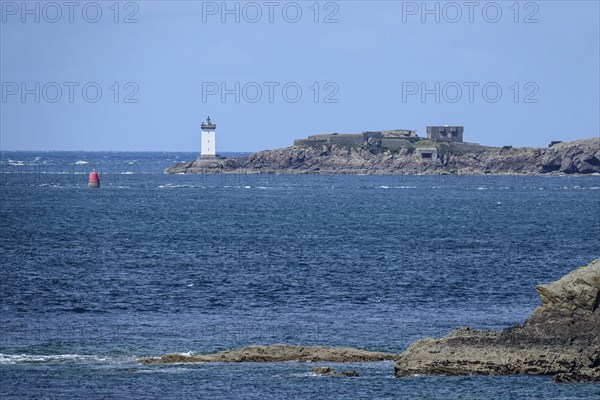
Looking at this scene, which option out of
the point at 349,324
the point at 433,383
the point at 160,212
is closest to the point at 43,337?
the point at 349,324

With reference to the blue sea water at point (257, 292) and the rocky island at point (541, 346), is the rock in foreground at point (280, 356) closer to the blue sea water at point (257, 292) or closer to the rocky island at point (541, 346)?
the blue sea water at point (257, 292)

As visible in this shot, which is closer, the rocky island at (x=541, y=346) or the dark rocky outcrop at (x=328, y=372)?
the rocky island at (x=541, y=346)

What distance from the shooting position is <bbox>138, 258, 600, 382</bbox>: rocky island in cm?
3378

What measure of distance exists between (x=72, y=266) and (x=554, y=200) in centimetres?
9971

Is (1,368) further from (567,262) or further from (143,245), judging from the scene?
(143,245)

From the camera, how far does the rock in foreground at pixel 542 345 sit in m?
33.8

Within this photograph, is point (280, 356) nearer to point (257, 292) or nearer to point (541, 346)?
point (541, 346)

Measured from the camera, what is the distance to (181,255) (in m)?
73.6

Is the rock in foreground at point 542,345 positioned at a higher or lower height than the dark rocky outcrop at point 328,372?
higher

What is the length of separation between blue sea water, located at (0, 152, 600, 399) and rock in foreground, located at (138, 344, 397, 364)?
29.5 inches

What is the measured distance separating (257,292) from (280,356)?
16.7 m

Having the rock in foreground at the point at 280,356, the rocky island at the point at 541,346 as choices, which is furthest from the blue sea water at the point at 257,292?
the rock in foreground at the point at 280,356

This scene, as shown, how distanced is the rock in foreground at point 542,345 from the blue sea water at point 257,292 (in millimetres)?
619

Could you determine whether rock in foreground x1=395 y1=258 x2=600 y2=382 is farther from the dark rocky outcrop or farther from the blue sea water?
the dark rocky outcrop
